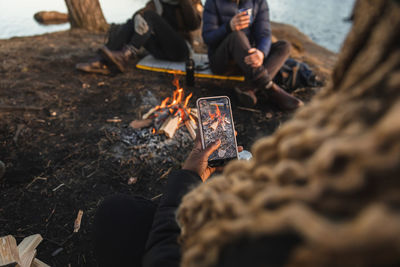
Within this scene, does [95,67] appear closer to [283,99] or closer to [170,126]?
[170,126]

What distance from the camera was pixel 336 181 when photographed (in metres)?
0.36

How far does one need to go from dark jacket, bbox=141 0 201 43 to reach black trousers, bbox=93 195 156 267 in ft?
13.1

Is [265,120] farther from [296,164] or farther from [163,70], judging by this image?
[296,164]

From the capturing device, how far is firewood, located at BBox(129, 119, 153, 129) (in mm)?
3152

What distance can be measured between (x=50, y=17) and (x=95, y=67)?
27.2 feet

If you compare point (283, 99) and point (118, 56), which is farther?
point (118, 56)

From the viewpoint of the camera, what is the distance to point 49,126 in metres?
3.07

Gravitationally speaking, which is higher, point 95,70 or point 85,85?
point 95,70

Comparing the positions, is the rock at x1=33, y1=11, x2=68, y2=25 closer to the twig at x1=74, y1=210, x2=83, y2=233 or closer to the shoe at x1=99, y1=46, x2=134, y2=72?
the shoe at x1=99, y1=46, x2=134, y2=72

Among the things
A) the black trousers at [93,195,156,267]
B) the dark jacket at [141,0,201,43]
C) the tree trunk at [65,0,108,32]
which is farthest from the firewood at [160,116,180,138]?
the tree trunk at [65,0,108,32]

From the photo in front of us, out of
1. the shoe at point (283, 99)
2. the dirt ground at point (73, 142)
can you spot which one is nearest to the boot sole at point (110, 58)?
the dirt ground at point (73, 142)

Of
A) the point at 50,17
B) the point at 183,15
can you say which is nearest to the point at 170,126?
the point at 183,15

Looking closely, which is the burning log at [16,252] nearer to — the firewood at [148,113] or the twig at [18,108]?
the firewood at [148,113]

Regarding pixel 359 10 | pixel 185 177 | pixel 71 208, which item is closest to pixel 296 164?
pixel 359 10
